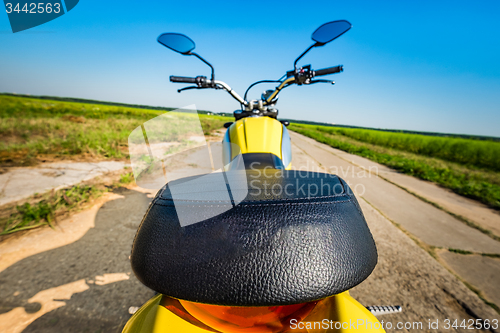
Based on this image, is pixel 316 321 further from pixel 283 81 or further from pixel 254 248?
pixel 283 81

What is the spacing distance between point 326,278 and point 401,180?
4.71m

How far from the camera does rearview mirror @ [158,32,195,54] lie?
1.63 metres

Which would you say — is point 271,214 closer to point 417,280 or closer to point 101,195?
point 417,280

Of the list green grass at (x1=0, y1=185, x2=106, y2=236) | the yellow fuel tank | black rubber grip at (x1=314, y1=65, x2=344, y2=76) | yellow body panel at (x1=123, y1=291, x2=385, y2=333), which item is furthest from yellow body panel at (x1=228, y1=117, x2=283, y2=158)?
green grass at (x1=0, y1=185, x2=106, y2=236)

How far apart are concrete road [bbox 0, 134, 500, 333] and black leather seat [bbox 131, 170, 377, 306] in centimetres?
89

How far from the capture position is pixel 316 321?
1.65 ft

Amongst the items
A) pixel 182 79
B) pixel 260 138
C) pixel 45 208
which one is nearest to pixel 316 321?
pixel 260 138

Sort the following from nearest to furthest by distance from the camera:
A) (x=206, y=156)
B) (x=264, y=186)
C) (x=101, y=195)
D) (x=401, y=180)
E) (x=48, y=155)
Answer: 1. (x=264, y=186)
2. (x=206, y=156)
3. (x=101, y=195)
4. (x=48, y=155)
5. (x=401, y=180)

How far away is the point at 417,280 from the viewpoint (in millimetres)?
Result: 1440

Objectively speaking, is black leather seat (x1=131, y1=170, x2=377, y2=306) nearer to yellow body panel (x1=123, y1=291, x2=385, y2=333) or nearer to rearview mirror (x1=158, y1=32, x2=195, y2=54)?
yellow body panel (x1=123, y1=291, x2=385, y2=333)

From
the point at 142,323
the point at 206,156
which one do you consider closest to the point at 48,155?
the point at 206,156

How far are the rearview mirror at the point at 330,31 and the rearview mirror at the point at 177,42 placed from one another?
39.8 inches

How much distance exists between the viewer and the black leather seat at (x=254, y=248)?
41 centimetres

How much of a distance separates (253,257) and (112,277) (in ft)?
4.54
